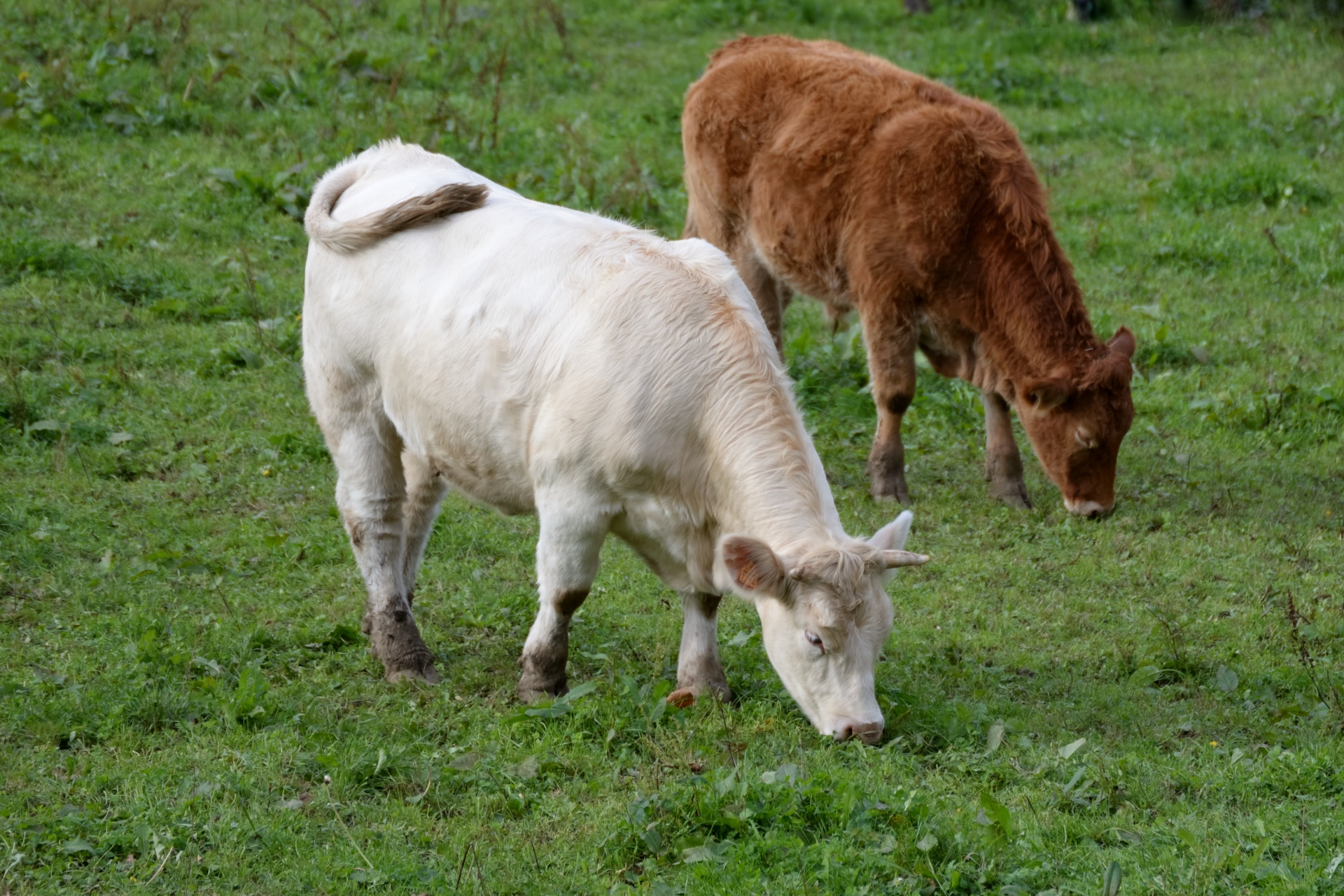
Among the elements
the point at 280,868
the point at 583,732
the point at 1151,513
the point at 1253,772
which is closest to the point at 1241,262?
the point at 1151,513

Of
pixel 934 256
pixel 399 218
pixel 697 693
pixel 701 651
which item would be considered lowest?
pixel 697 693

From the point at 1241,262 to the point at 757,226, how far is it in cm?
474

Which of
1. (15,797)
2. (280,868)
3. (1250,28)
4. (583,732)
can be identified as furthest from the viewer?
(1250,28)

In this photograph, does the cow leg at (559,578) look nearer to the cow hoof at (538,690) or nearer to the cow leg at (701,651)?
the cow hoof at (538,690)

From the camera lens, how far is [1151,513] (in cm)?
816

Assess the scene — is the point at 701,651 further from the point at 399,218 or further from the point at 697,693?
the point at 399,218

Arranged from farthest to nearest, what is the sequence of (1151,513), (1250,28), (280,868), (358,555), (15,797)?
1. (1250,28)
2. (1151,513)
3. (358,555)
4. (15,797)
5. (280,868)

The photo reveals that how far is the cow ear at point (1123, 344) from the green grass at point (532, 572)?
921mm

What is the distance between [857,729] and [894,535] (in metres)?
0.75

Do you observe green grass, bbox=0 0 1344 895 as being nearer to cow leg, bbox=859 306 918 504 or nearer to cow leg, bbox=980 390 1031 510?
cow leg, bbox=980 390 1031 510

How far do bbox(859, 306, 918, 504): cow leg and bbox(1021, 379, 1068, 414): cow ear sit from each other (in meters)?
0.70

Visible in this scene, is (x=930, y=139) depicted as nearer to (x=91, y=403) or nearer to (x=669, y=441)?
(x=669, y=441)

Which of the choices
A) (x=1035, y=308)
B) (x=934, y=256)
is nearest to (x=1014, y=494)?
(x=1035, y=308)

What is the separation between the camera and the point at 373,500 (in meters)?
6.25
